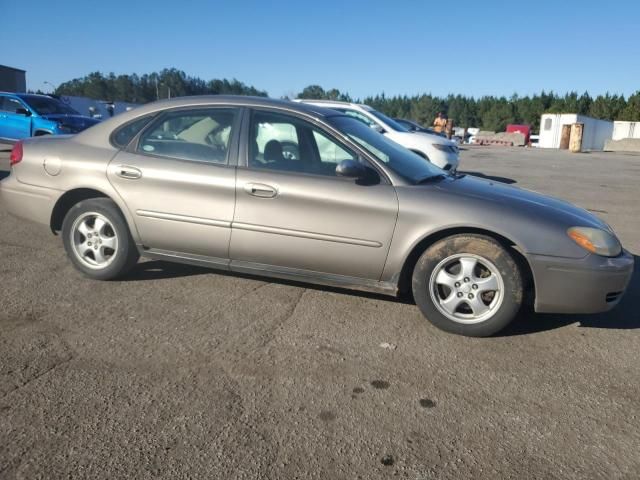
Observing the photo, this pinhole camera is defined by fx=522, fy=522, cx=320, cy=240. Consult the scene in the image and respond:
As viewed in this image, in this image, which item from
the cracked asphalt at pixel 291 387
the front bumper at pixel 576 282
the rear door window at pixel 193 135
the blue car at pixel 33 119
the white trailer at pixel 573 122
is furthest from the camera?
the white trailer at pixel 573 122

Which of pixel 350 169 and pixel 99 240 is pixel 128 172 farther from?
pixel 350 169

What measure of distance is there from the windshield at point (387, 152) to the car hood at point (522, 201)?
0.21m

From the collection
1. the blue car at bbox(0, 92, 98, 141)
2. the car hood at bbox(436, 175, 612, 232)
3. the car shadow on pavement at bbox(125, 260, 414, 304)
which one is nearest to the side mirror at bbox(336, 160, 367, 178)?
the car hood at bbox(436, 175, 612, 232)

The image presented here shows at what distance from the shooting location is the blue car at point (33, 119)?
38.9 feet

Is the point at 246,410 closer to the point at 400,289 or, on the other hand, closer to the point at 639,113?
the point at 400,289

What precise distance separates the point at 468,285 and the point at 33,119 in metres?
11.8

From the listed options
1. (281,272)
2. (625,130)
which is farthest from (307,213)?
(625,130)

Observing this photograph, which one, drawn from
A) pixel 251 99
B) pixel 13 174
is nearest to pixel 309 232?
pixel 251 99

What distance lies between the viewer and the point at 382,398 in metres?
2.76

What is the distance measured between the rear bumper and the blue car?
7.76m

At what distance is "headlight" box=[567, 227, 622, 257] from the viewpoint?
11.4 feet

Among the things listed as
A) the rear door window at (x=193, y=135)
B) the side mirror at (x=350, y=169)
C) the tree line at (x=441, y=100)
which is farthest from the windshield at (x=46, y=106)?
the tree line at (x=441, y=100)

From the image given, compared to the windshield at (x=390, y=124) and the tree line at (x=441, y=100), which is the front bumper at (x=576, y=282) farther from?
the tree line at (x=441, y=100)

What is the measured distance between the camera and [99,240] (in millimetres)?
4352
